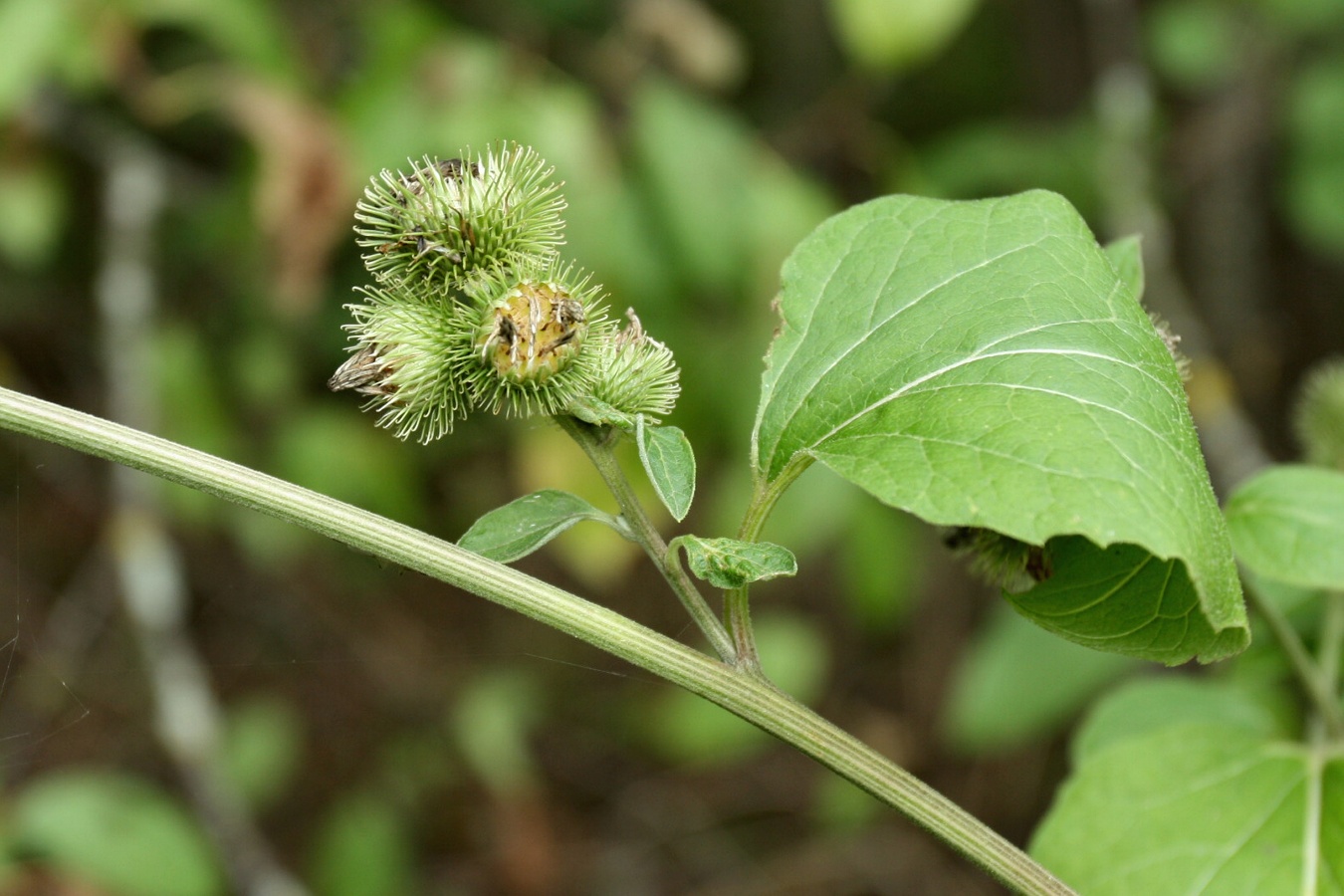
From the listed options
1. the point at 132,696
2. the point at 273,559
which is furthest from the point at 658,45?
the point at 132,696

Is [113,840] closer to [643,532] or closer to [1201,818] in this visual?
[643,532]

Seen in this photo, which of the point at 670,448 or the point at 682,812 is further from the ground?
the point at 682,812

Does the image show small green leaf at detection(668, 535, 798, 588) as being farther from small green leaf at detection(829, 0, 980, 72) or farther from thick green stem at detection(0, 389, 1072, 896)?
small green leaf at detection(829, 0, 980, 72)

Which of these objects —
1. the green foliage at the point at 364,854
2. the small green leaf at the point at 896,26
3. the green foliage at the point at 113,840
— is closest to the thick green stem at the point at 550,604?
the small green leaf at the point at 896,26

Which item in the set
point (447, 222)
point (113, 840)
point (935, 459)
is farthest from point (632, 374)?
point (113, 840)

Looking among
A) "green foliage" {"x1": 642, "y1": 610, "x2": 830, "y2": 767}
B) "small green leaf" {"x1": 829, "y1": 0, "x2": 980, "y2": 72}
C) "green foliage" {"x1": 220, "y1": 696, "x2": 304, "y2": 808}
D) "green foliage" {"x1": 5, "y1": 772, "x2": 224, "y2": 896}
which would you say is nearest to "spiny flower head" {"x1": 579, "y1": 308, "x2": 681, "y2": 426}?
"small green leaf" {"x1": 829, "y1": 0, "x2": 980, "y2": 72}

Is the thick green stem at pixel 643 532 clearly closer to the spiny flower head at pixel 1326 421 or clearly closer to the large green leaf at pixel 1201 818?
the large green leaf at pixel 1201 818

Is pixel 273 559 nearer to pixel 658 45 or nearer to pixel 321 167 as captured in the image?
pixel 321 167
